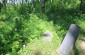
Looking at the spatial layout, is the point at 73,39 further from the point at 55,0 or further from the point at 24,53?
the point at 55,0

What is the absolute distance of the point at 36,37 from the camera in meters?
7.26

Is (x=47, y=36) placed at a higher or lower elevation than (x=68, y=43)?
higher

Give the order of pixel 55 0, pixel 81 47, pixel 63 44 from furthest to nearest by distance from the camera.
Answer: pixel 55 0, pixel 81 47, pixel 63 44

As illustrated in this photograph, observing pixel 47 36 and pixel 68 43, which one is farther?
pixel 47 36

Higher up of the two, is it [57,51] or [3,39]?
[3,39]

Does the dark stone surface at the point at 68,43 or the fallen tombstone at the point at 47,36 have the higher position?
the fallen tombstone at the point at 47,36

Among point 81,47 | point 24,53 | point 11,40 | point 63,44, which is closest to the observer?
point 24,53

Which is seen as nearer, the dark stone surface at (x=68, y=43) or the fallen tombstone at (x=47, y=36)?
the dark stone surface at (x=68, y=43)

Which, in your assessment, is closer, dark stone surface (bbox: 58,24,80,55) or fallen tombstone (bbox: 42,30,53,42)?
dark stone surface (bbox: 58,24,80,55)

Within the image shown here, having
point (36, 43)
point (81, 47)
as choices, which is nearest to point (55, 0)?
point (81, 47)

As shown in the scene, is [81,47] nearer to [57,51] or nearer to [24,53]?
[57,51]

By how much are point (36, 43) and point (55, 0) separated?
11.5 meters

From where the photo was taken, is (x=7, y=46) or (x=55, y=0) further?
(x=55, y=0)

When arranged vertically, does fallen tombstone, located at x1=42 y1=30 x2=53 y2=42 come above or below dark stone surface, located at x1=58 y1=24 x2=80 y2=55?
above
